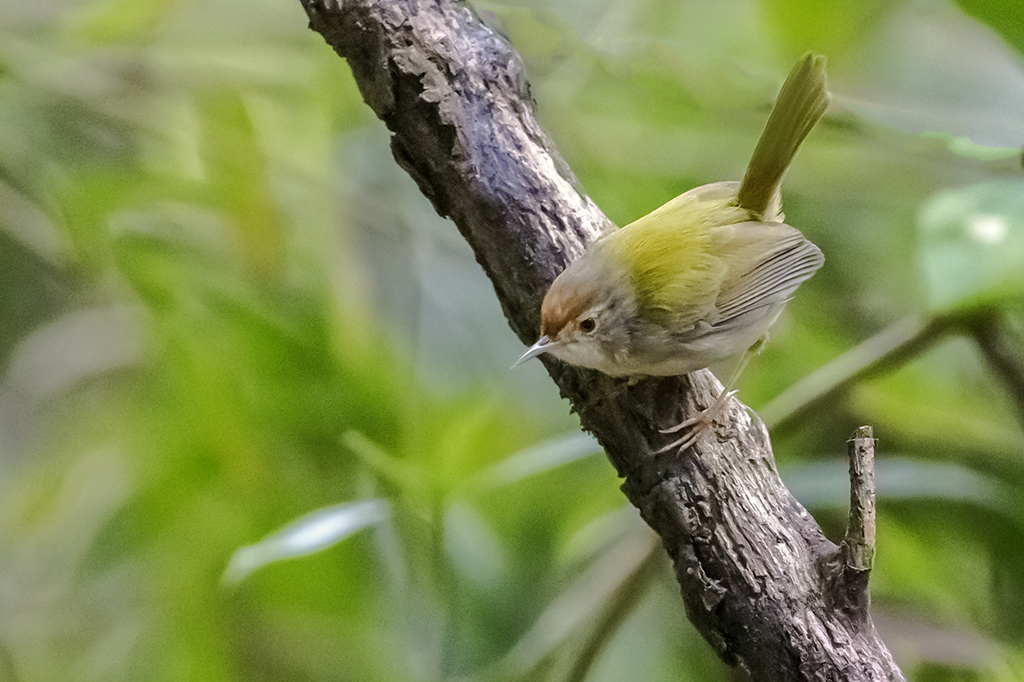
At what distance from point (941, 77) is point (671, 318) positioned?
45.0 inches

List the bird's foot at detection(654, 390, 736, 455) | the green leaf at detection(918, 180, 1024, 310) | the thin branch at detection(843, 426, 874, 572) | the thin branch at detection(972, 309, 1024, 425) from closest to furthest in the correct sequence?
the thin branch at detection(843, 426, 874, 572), the bird's foot at detection(654, 390, 736, 455), the green leaf at detection(918, 180, 1024, 310), the thin branch at detection(972, 309, 1024, 425)

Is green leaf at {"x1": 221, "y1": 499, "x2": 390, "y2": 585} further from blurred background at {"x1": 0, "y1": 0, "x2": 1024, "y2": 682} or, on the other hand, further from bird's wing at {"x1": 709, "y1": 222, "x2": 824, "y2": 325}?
bird's wing at {"x1": 709, "y1": 222, "x2": 824, "y2": 325}

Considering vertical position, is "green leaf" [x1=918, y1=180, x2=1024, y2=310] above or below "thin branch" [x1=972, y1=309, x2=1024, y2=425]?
above

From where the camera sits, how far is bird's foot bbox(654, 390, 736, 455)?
1017 millimetres

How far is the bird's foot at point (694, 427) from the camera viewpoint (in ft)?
3.34

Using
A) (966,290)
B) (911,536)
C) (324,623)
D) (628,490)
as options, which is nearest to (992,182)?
(966,290)

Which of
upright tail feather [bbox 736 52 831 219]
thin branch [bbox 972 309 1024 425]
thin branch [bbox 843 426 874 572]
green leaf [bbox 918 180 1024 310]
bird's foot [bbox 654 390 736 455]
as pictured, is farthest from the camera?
thin branch [bbox 972 309 1024 425]

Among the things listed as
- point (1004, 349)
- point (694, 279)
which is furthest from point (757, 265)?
point (1004, 349)

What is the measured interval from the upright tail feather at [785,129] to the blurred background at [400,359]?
15.5 inches

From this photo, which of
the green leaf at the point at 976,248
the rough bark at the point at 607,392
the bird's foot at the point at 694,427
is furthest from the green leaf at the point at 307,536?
the green leaf at the point at 976,248

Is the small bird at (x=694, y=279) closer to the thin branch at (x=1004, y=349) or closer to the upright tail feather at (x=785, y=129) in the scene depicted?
the upright tail feather at (x=785, y=129)

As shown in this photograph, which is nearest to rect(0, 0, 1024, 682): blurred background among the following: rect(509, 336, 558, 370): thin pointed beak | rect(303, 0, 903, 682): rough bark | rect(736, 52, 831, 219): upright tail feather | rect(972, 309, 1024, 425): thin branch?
rect(972, 309, 1024, 425): thin branch

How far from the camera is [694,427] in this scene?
104 centimetres

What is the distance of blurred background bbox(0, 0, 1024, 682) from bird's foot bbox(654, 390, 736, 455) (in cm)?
49
